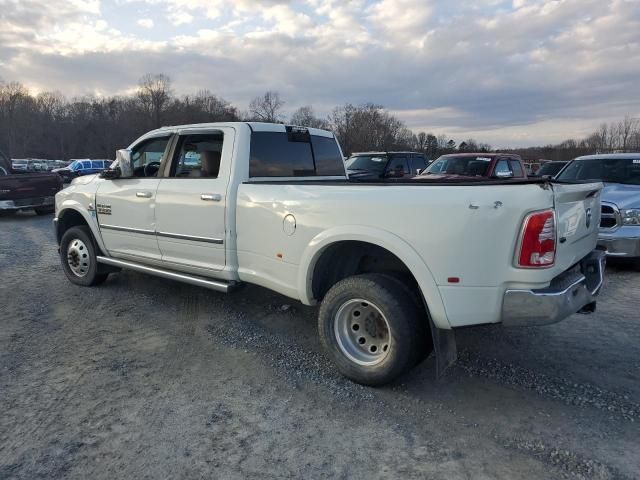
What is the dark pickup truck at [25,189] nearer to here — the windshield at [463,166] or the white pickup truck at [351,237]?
the white pickup truck at [351,237]

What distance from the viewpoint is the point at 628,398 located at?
3.50m

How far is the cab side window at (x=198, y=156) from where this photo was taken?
4.86 meters

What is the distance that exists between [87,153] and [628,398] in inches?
3392

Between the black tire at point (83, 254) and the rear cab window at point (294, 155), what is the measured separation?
8.96ft

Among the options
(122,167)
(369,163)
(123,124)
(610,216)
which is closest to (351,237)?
(122,167)

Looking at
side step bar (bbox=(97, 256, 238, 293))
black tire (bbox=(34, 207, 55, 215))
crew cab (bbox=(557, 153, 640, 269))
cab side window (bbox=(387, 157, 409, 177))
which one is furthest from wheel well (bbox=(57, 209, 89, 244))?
black tire (bbox=(34, 207, 55, 215))

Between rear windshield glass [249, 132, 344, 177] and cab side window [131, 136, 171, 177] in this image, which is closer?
rear windshield glass [249, 132, 344, 177]

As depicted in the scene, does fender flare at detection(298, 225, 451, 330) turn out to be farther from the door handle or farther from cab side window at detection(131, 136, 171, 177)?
cab side window at detection(131, 136, 171, 177)

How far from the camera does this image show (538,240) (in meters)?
2.97

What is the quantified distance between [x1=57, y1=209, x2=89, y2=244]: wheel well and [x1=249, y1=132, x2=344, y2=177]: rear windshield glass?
2.96m

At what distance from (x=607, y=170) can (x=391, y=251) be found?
22.7 feet

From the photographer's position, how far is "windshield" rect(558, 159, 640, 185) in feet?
27.0

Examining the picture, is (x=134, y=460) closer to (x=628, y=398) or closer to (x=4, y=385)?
(x=4, y=385)

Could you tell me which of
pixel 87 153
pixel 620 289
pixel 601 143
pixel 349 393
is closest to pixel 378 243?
pixel 349 393
